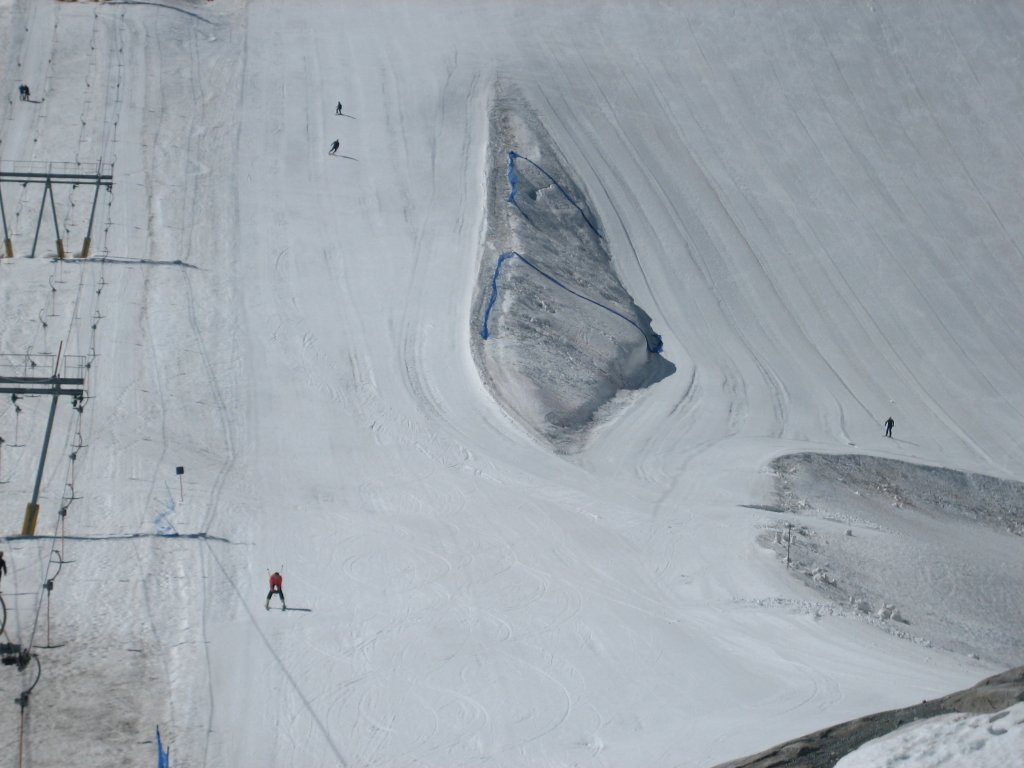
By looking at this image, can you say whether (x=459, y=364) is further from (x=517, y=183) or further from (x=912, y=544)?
(x=912, y=544)

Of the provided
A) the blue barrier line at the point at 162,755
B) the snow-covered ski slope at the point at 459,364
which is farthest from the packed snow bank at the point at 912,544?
the blue barrier line at the point at 162,755

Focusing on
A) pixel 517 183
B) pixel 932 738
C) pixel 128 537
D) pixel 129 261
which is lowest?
pixel 932 738

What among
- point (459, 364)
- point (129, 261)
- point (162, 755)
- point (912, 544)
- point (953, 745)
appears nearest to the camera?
point (953, 745)

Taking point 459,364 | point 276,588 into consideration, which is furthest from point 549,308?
point 276,588

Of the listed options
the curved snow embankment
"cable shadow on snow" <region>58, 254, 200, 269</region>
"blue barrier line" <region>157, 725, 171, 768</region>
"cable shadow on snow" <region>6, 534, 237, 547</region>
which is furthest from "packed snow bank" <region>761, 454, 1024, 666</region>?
"cable shadow on snow" <region>58, 254, 200, 269</region>

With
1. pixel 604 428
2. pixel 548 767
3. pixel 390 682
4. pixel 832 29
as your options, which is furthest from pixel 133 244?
pixel 832 29

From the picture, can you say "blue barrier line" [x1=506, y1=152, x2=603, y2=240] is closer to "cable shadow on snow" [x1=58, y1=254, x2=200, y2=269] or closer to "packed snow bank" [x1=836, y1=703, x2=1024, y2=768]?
"cable shadow on snow" [x1=58, y1=254, x2=200, y2=269]
